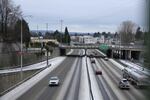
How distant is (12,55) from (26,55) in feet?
25.9

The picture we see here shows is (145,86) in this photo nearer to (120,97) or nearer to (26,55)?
(120,97)

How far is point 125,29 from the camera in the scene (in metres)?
176

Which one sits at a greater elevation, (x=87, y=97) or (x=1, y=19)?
(x=1, y=19)

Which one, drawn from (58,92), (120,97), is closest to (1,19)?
(58,92)

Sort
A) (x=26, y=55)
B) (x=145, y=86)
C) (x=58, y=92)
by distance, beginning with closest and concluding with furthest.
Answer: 1. (x=145, y=86)
2. (x=58, y=92)
3. (x=26, y=55)

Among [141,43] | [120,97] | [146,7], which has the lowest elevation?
[120,97]

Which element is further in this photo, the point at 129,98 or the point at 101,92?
the point at 101,92

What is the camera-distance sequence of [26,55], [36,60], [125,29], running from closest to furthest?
1. [26,55]
2. [36,60]
3. [125,29]

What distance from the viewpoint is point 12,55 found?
88.6 m

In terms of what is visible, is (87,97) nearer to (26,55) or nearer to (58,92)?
(58,92)

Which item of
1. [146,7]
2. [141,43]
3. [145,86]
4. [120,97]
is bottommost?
[120,97]

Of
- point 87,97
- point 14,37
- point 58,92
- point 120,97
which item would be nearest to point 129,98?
point 120,97

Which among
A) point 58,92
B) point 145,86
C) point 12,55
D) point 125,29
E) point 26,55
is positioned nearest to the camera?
point 145,86

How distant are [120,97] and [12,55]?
1934 inches
